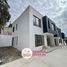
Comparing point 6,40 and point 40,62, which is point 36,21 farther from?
point 6,40

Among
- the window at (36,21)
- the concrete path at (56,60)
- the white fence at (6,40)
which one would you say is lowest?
the concrete path at (56,60)

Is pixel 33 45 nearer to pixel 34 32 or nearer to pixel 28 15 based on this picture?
pixel 34 32

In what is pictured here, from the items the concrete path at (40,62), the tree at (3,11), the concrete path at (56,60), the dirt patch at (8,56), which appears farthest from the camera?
the tree at (3,11)

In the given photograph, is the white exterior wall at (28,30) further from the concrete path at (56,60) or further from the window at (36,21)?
the concrete path at (56,60)

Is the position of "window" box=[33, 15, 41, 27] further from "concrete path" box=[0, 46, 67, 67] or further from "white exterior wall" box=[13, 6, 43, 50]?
"concrete path" box=[0, 46, 67, 67]

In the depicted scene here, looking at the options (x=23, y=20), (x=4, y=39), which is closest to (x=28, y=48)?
(x=23, y=20)

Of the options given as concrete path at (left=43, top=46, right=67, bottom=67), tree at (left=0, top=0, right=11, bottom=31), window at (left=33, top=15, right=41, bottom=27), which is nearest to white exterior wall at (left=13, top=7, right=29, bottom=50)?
window at (left=33, top=15, right=41, bottom=27)

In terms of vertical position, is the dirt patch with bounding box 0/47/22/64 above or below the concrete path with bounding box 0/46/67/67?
below

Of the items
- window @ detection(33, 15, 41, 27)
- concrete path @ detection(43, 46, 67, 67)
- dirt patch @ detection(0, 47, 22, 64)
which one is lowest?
dirt patch @ detection(0, 47, 22, 64)

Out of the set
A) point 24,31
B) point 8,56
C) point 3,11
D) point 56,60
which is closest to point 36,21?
point 24,31

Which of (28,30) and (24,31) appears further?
(24,31)

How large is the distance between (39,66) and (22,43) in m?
8.45

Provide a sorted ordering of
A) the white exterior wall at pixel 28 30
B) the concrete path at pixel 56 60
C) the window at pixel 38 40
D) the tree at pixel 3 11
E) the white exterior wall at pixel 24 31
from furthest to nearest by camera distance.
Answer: the window at pixel 38 40, the white exterior wall at pixel 24 31, the white exterior wall at pixel 28 30, the tree at pixel 3 11, the concrete path at pixel 56 60

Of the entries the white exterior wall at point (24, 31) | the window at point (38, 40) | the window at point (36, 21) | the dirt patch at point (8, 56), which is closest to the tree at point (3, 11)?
the white exterior wall at point (24, 31)
